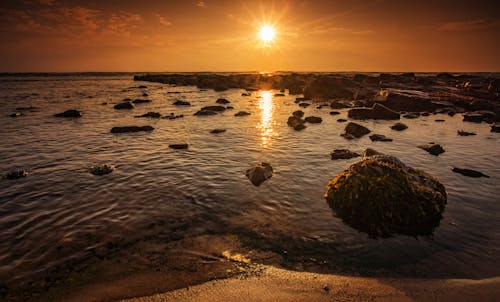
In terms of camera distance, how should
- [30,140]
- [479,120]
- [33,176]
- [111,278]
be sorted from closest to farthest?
[111,278]
[33,176]
[30,140]
[479,120]

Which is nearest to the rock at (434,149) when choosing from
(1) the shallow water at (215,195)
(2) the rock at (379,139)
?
(1) the shallow water at (215,195)

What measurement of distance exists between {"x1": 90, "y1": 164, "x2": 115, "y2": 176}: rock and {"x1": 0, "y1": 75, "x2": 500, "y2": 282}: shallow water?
251 mm

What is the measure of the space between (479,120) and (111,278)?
86.8ft

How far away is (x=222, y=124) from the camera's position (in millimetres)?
19328

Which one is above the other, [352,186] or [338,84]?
[338,84]

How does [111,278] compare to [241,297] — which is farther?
[111,278]

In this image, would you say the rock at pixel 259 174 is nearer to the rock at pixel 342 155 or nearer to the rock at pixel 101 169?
the rock at pixel 342 155

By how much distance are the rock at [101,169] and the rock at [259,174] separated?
4834 millimetres

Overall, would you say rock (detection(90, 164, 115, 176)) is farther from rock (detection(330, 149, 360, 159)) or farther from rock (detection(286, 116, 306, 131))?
rock (detection(286, 116, 306, 131))

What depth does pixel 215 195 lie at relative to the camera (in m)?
7.55

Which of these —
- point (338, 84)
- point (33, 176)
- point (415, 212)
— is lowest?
point (33, 176)

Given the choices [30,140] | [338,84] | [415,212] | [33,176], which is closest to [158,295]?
[415,212]

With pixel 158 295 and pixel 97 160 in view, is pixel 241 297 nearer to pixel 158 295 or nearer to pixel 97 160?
pixel 158 295

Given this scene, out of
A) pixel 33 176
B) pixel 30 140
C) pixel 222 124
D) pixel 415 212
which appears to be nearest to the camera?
pixel 415 212
